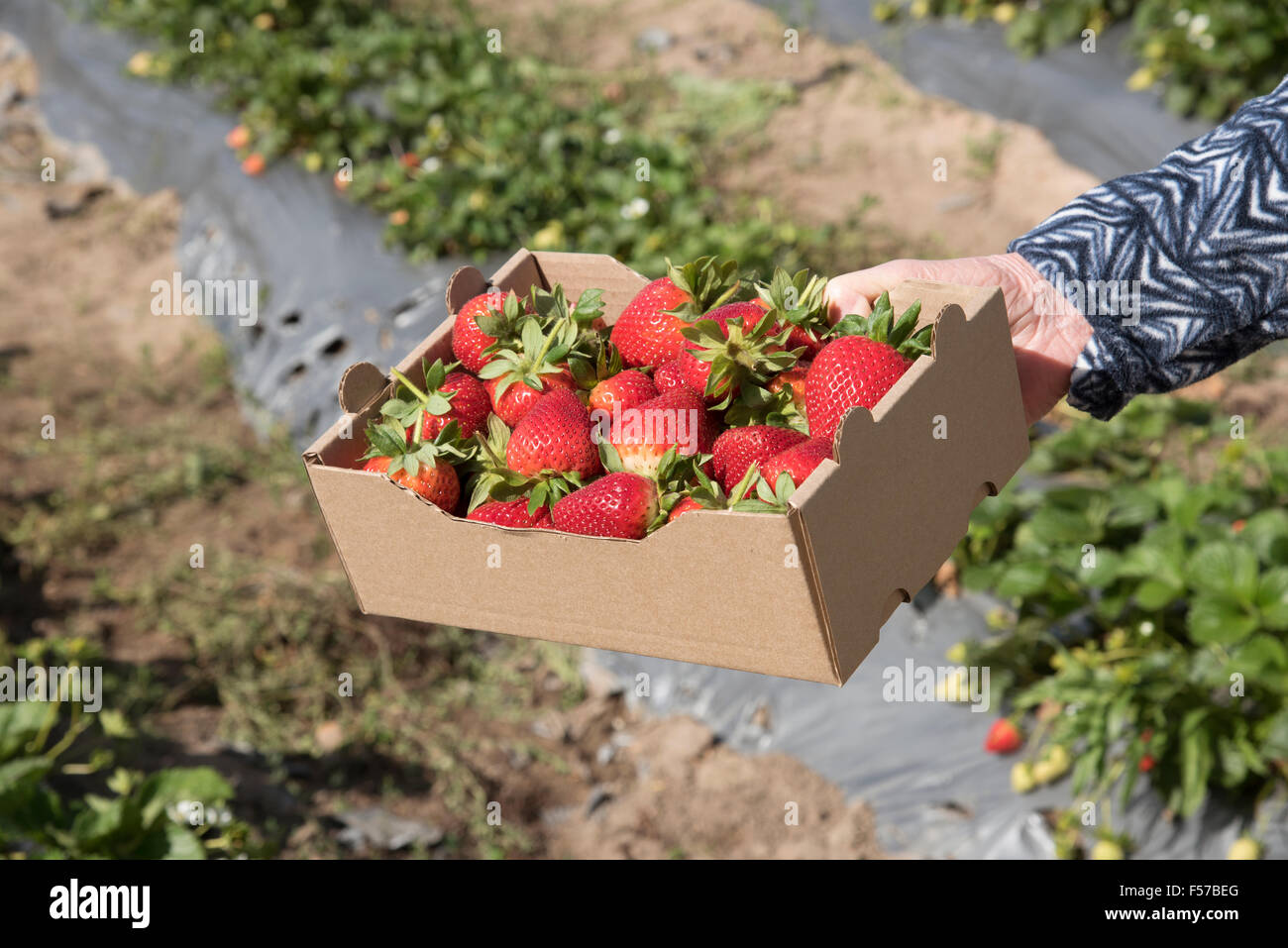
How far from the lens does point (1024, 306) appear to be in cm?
204

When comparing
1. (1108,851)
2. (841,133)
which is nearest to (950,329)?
(1108,851)

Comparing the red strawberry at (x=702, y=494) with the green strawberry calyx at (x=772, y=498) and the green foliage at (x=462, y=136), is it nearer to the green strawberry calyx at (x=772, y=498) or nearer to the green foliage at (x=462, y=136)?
the green strawberry calyx at (x=772, y=498)

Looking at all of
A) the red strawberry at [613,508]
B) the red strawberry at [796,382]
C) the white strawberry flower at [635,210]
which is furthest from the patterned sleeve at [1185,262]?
the white strawberry flower at [635,210]

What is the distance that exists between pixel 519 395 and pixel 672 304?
28cm

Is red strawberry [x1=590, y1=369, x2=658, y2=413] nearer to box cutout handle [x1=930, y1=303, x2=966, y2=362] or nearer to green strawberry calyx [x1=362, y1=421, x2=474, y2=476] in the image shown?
green strawberry calyx [x1=362, y1=421, x2=474, y2=476]

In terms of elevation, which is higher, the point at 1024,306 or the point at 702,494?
the point at 1024,306

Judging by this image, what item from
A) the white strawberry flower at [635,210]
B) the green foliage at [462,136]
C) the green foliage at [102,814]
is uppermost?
the green foliage at [462,136]

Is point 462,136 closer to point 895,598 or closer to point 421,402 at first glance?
point 421,402

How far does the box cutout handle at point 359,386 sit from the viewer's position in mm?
1824

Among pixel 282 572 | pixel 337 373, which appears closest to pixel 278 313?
pixel 337 373

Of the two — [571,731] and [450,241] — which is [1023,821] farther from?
[450,241]

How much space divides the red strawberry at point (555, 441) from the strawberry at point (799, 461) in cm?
28

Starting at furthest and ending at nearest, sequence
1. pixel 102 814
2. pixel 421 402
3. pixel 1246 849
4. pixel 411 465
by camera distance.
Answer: pixel 1246 849
pixel 102 814
pixel 421 402
pixel 411 465

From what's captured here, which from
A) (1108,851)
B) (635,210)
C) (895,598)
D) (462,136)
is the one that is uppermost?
(462,136)
